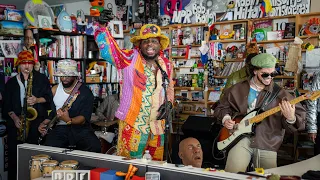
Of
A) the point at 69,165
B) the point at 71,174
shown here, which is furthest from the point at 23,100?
the point at 71,174

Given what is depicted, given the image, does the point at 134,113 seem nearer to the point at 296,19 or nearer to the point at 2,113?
the point at 2,113

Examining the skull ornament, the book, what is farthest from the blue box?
the skull ornament

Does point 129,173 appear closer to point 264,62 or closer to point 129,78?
point 129,78

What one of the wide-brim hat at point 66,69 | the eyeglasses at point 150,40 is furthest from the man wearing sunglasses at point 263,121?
the wide-brim hat at point 66,69

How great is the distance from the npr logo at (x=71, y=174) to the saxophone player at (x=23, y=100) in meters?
2.22

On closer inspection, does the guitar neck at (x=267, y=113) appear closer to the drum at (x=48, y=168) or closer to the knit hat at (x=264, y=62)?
Result: the knit hat at (x=264, y=62)

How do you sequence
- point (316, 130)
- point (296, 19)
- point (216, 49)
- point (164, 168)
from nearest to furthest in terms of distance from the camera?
point (164, 168), point (316, 130), point (296, 19), point (216, 49)

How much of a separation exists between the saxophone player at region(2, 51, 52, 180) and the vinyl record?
1049mm

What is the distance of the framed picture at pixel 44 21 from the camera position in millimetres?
5348

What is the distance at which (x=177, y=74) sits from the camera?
274 inches

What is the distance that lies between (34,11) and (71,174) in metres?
3.86

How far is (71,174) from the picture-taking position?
2.09 metres

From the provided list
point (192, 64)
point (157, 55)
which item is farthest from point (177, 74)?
point (157, 55)

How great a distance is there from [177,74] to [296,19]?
2.39 m
